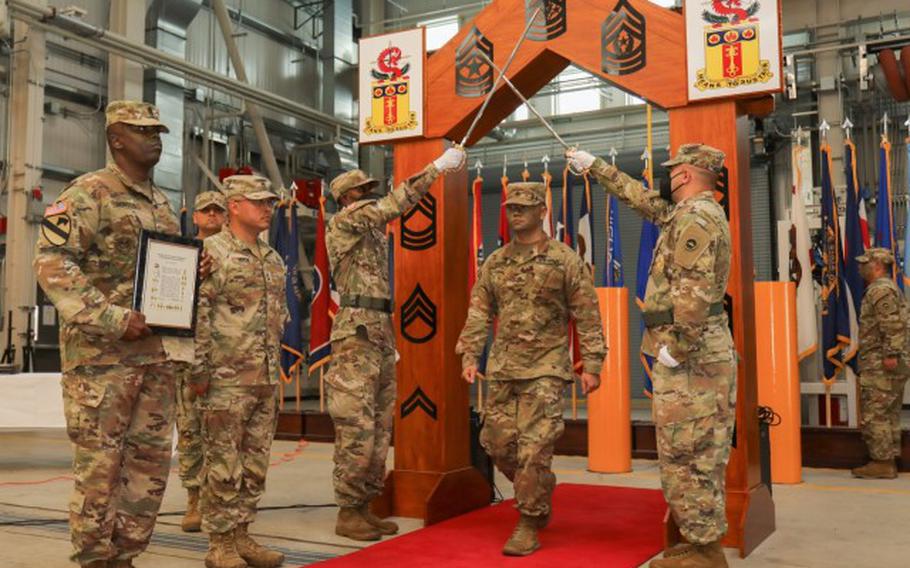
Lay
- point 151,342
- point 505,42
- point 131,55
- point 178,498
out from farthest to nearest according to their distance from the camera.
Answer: point 131,55, point 178,498, point 505,42, point 151,342

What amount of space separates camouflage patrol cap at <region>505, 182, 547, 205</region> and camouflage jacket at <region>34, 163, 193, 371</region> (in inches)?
70.2

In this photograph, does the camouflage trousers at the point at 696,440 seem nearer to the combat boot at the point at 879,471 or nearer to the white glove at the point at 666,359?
A: the white glove at the point at 666,359

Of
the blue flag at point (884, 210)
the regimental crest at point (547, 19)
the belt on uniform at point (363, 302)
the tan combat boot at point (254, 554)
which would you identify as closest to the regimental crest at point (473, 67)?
the regimental crest at point (547, 19)

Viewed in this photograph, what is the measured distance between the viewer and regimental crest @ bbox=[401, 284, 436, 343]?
493 centimetres

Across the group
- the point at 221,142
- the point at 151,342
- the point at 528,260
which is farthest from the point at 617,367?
the point at 221,142

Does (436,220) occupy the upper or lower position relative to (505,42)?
lower

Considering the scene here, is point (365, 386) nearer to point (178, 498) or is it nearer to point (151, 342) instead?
point (151, 342)

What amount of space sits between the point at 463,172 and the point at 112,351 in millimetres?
2624

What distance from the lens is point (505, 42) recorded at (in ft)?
15.6

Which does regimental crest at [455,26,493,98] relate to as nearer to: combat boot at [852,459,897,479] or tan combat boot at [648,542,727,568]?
tan combat boot at [648,542,727,568]

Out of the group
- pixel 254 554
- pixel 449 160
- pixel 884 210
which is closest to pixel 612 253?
pixel 884 210

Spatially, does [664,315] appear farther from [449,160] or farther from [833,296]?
[833,296]

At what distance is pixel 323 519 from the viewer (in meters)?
4.92

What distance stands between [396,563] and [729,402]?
1.58 meters
